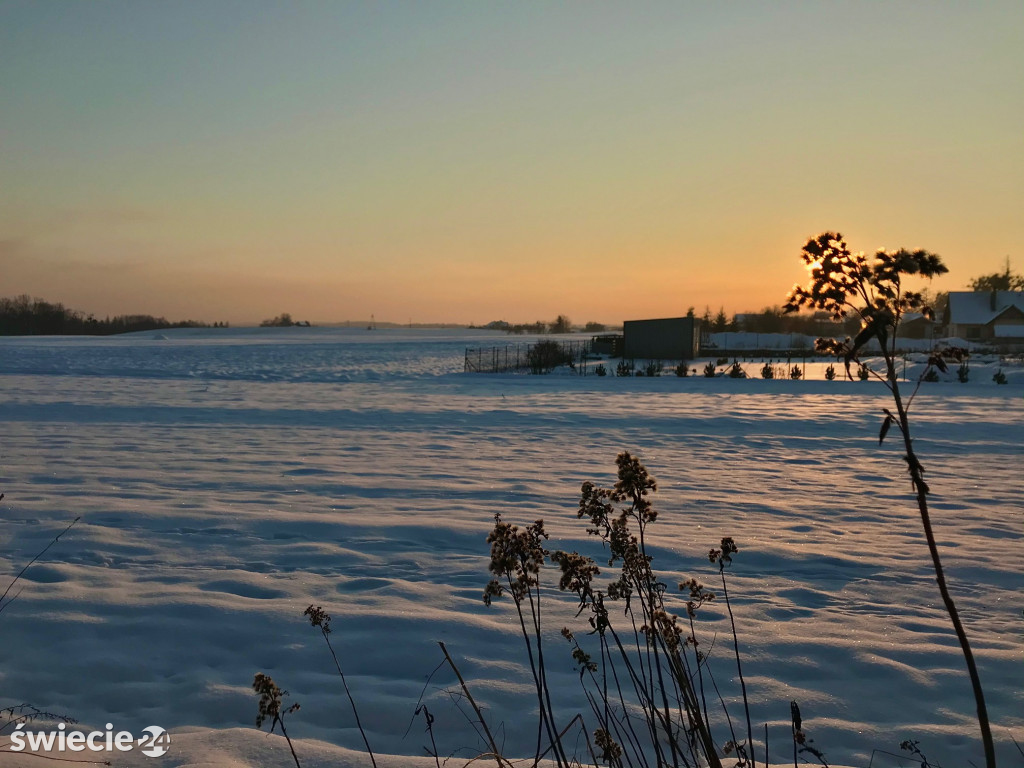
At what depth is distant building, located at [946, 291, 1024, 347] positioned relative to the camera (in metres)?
61.9

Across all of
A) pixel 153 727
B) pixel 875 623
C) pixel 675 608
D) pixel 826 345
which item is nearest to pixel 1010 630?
pixel 875 623

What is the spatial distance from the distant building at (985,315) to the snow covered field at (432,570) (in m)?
56.7

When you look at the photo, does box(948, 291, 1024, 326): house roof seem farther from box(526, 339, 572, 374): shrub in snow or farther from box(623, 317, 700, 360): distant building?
box(526, 339, 572, 374): shrub in snow

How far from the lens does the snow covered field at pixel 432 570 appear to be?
11.9ft

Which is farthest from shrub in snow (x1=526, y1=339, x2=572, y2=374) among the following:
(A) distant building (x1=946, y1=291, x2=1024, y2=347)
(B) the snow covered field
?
(A) distant building (x1=946, y1=291, x2=1024, y2=347)

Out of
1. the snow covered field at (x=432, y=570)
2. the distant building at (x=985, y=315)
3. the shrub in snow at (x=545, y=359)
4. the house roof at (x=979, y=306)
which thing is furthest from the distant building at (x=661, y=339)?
the house roof at (x=979, y=306)

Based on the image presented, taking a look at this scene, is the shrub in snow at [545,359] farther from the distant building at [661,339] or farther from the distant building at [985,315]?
the distant building at [985,315]

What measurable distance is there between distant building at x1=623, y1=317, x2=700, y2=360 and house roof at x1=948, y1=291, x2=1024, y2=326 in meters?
34.3

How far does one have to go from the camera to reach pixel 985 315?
209 feet

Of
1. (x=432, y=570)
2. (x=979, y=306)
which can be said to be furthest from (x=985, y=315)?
(x=432, y=570)

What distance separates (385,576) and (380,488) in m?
3.08

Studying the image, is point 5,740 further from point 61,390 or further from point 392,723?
point 61,390

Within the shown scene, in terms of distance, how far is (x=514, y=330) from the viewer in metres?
120

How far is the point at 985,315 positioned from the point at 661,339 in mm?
37768
